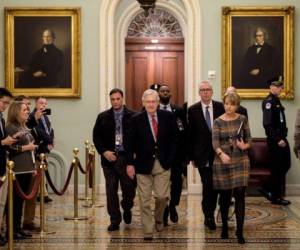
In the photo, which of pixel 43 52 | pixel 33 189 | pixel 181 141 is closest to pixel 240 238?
pixel 181 141

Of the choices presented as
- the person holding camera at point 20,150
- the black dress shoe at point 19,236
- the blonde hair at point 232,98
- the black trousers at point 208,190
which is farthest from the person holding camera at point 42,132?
the blonde hair at point 232,98

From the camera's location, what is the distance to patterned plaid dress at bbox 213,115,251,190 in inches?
336

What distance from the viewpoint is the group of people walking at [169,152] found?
28.1 ft

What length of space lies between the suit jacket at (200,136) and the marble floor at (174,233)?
36.9 inches

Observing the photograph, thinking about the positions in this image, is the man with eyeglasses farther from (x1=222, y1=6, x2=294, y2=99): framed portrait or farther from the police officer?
the police officer

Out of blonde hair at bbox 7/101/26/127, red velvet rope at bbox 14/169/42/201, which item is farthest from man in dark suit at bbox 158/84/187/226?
blonde hair at bbox 7/101/26/127

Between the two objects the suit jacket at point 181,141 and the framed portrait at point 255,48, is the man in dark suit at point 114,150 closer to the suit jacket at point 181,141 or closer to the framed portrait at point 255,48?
the suit jacket at point 181,141

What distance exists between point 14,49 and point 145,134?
6.19 metres

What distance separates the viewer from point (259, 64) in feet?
46.6

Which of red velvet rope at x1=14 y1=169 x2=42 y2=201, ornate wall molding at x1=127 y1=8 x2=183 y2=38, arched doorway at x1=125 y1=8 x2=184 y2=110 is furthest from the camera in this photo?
arched doorway at x1=125 y1=8 x2=184 y2=110

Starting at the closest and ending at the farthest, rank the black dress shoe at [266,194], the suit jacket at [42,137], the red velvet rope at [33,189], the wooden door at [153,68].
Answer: the red velvet rope at [33,189] < the suit jacket at [42,137] < the black dress shoe at [266,194] < the wooden door at [153,68]

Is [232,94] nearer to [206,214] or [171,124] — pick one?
[171,124]

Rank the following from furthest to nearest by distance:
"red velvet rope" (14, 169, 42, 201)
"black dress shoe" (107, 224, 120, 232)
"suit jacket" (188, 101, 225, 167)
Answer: "black dress shoe" (107, 224, 120, 232) → "suit jacket" (188, 101, 225, 167) → "red velvet rope" (14, 169, 42, 201)

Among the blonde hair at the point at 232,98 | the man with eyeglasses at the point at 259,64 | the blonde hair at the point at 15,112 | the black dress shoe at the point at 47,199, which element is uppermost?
the man with eyeglasses at the point at 259,64
